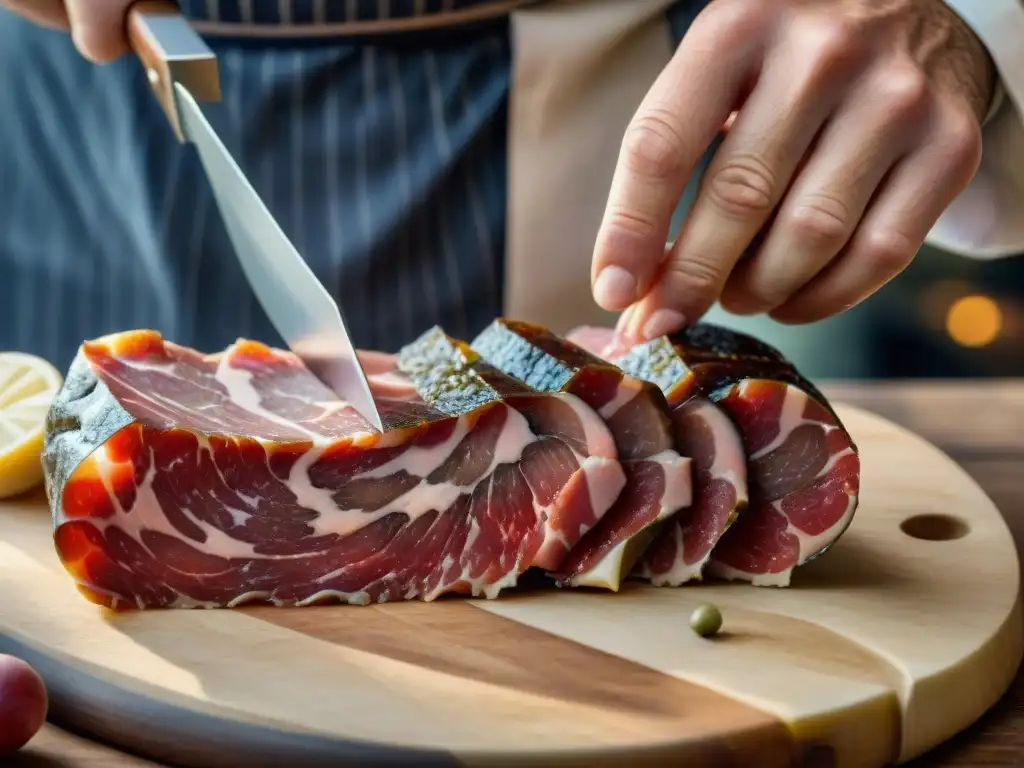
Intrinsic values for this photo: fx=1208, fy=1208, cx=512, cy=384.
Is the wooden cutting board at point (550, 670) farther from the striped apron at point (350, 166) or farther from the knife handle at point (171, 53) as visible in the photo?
the striped apron at point (350, 166)

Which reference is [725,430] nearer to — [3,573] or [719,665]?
Answer: [719,665]

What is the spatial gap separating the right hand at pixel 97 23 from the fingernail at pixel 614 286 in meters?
1.55

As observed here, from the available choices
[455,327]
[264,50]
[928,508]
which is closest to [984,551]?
[928,508]

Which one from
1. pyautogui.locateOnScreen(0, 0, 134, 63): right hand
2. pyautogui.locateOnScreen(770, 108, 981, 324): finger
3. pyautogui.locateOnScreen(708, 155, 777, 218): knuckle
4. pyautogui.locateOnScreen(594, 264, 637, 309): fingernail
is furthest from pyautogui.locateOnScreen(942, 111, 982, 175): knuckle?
pyautogui.locateOnScreen(0, 0, 134, 63): right hand

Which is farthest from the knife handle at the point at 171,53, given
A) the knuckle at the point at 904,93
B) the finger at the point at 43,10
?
the knuckle at the point at 904,93

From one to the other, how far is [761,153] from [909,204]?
0.38 m

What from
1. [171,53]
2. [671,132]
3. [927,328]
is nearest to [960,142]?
[671,132]

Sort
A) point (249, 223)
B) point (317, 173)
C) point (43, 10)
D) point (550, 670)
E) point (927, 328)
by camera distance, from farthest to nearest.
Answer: point (927, 328), point (317, 173), point (43, 10), point (249, 223), point (550, 670)

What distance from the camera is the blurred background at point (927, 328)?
21.1 feet

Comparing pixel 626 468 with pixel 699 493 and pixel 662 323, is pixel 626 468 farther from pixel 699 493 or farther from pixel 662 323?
pixel 662 323

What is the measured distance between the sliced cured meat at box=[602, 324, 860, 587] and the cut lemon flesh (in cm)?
159

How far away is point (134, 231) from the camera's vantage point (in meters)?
4.05

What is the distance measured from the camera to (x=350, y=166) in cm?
394

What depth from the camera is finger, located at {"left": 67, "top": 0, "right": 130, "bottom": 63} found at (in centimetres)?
324
